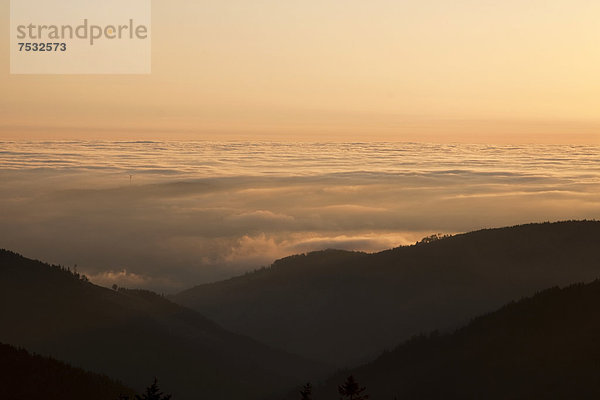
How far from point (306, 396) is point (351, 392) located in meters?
9.43

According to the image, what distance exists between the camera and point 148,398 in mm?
66375

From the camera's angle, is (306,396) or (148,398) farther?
(148,398)

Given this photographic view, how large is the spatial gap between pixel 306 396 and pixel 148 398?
14.5 m

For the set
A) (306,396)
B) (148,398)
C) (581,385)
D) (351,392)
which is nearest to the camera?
(351,392)

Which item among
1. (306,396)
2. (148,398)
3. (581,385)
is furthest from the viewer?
(581,385)

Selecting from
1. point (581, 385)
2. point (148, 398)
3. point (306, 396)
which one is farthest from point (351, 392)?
point (581, 385)

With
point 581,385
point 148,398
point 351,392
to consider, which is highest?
point 351,392

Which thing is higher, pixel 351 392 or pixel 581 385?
pixel 351 392

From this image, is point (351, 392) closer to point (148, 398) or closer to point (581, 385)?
point (148, 398)

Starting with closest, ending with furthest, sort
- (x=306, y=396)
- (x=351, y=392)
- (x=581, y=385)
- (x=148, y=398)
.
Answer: (x=351, y=392), (x=306, y=396), (x=148, y=398), (x=581, y=385)

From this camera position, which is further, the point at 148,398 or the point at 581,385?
the point at 581,385

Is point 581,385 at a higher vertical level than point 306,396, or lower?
lower

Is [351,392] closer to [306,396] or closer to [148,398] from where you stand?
[306,396]

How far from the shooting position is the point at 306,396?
61.3 metres
